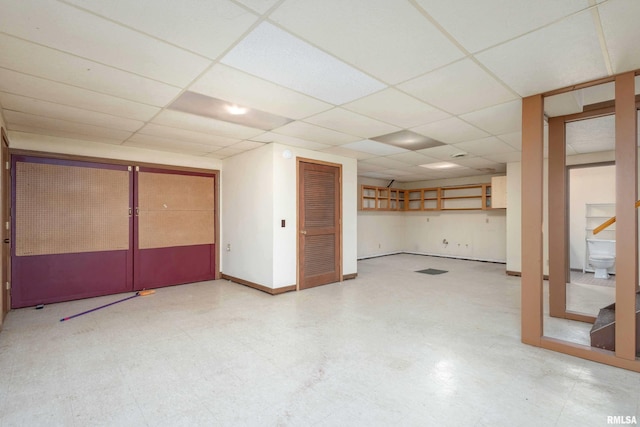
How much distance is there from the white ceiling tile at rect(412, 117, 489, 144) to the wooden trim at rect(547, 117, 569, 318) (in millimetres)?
891

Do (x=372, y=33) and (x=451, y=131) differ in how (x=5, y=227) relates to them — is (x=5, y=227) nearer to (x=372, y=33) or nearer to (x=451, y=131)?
(x=372, y=33)

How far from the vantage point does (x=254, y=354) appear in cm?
282

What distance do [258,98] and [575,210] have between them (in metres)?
7.51

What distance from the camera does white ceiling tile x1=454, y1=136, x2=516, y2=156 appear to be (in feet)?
15.6

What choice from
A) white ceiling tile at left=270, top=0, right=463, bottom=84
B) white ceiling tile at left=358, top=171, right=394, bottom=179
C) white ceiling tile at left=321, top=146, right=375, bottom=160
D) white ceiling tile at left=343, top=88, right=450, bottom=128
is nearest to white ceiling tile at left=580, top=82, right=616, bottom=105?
white ceiling tile at left=343, top=88, right=450, bottom=128

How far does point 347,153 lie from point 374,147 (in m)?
0.65

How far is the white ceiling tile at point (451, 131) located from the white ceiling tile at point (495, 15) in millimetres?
1769

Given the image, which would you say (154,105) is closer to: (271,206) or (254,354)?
(271,206)

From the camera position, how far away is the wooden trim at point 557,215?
3.60 metres

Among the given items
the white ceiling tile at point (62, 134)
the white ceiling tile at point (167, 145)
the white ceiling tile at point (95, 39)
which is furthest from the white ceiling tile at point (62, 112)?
the white ceiling tile at point (95, 39)

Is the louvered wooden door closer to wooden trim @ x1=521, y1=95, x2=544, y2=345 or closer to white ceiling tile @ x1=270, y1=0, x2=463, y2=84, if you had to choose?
white ceiling tile @ x1=270, y1=0, x2=463, y2=84

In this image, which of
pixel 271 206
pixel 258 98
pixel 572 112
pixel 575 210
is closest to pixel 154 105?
pixel 258 98

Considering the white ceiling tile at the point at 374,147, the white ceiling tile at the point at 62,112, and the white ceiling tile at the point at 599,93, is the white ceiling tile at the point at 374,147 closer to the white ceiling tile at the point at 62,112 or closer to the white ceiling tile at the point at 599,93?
the white ceiling tile at the point at 599,93

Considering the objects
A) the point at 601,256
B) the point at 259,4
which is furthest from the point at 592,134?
the point at 259,4
